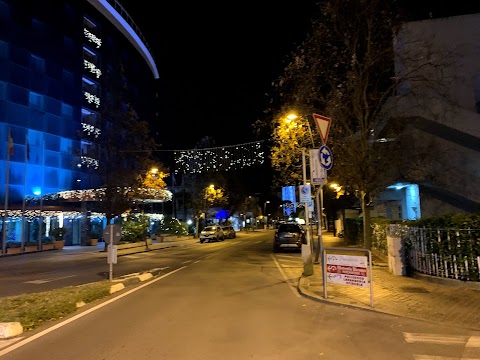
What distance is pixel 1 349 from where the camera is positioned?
6613mm

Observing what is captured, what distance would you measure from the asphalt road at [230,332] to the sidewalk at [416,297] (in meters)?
0.38

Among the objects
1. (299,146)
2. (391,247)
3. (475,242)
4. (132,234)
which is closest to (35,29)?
(132,234)

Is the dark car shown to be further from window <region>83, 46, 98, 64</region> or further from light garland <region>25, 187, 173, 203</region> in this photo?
window <region>83, 46, 98, 64</region>

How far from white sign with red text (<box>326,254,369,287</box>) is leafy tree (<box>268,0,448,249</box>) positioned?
5666mm

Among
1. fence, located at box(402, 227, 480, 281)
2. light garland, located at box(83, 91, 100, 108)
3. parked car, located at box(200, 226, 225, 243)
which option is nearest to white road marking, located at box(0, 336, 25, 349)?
fence, located at box(402, 227, 480, 281)

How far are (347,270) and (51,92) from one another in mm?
39627

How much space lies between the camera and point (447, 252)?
11.2 metres

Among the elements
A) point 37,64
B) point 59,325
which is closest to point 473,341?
point 59,325

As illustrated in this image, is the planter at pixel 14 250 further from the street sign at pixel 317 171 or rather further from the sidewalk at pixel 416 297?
the street sign at pixel 317 171

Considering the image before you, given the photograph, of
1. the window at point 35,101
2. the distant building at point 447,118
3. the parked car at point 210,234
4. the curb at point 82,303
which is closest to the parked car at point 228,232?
the parked car at point 210,234

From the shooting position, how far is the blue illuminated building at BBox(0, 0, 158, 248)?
Result: 119ft

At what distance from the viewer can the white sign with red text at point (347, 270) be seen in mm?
9398

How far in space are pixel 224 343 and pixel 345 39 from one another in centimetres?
1170

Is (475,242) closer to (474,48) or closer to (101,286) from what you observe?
(101,286)
